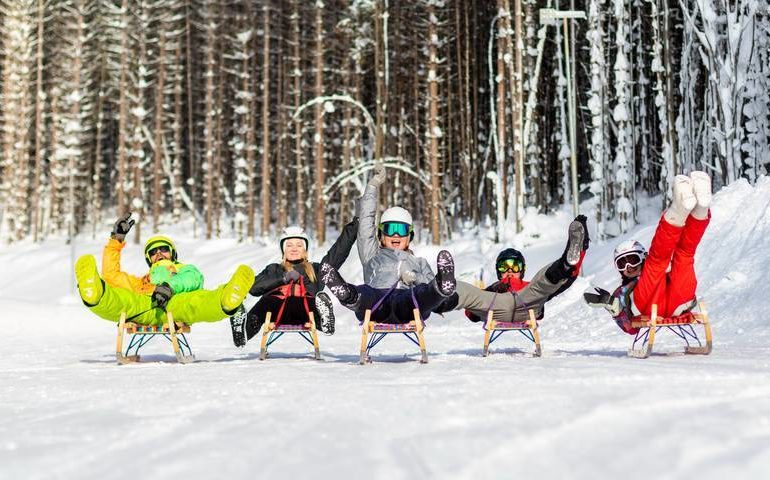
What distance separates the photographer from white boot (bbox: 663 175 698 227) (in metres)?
5.55

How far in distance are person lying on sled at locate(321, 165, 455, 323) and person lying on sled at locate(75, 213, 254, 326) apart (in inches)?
36.3

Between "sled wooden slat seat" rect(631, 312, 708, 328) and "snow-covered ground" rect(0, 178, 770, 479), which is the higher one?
"sled wooden slat seat" rect(631, 312, 708, 328)

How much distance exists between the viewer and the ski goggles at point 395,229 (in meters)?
6.80

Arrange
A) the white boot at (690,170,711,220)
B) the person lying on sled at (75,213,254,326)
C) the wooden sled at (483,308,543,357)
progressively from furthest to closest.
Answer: the wooden sled at (483,308,543,357)
the person lying on sled at (75,213,254,326)
the white boot at (690,170,711,220)

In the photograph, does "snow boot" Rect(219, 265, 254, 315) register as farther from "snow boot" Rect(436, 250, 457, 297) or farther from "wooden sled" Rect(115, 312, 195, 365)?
"snow boot" Rect(436, 250, 457, 297)

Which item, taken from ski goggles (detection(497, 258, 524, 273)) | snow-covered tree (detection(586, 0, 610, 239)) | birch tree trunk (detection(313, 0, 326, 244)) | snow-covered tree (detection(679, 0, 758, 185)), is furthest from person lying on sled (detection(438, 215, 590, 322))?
birch tree trunk (detection(313, 0, 326, 244))

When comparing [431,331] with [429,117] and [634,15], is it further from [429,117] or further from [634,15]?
[634,15]

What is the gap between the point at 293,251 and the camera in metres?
7.65

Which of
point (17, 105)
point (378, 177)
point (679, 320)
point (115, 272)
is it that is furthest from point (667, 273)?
point (17, 105)

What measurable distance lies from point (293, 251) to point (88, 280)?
1959mm

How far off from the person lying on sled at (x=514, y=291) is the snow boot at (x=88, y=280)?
8.72ft

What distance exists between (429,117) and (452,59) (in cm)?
826

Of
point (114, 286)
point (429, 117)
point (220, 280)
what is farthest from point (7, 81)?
point (114, 286)

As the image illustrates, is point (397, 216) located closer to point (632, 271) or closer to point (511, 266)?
point (511, 266)
